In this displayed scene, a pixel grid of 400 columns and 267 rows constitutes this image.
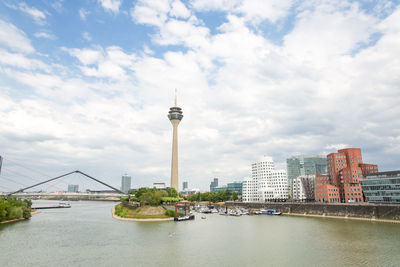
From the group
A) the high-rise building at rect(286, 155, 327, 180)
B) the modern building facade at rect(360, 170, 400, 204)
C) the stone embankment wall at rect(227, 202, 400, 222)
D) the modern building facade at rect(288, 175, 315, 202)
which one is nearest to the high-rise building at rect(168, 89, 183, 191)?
the modern building facade at rect(288, 175, 315, 202)

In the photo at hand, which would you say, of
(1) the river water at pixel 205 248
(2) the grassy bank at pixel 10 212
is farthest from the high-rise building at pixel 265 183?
(2) the grassy bank at pixel 10 212

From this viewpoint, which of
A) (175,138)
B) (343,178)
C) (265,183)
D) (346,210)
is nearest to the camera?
(346,210)

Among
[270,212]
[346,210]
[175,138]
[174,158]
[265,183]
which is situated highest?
[175,138]

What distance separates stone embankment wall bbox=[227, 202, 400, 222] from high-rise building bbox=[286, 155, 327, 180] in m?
87.9

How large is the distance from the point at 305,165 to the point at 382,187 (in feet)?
333

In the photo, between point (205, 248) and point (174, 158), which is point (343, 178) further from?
point (174, 158)

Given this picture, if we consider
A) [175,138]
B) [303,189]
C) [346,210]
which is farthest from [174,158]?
[346,210]

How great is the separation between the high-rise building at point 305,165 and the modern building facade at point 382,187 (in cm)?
9369

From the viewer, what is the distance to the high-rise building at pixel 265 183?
112 m

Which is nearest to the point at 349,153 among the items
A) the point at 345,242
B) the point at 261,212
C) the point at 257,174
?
the point at 261,212

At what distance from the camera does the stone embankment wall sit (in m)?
56.1

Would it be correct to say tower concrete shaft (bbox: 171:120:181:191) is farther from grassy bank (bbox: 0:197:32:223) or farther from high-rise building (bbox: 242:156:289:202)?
grassy bank (bbox: 0:197:32:223)

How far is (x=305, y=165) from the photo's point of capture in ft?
552

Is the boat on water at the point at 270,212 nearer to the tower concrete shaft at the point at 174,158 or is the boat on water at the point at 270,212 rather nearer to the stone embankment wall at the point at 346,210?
the stone embankment wall at the point at 346,210
